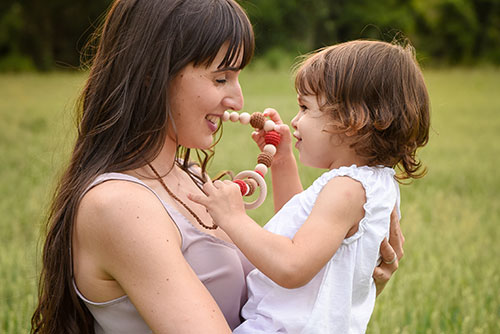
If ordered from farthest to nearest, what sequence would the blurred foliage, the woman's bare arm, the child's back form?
the blurred foliage, the child's back, the woman's bare arm

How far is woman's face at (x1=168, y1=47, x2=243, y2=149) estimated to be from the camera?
2115mm

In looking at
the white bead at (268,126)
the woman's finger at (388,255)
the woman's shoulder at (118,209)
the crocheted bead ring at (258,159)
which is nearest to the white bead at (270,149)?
the crocheted bead ring at (258,159)

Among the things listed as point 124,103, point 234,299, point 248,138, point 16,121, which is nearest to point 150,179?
point 124,103

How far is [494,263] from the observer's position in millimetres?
4961

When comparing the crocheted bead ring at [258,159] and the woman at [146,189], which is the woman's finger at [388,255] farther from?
the crocheted bead ring at [258,159]

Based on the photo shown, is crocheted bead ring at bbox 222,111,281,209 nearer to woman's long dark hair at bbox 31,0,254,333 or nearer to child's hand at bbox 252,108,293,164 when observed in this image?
child's hand at bbox 252,108,293,164

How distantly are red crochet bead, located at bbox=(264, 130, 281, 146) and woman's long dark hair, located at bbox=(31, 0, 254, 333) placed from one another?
56cm

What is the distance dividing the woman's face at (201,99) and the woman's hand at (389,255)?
77 centimetres

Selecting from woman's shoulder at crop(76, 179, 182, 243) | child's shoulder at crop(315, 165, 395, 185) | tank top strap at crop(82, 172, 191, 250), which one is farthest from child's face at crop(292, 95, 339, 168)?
woman's shoulder at crop(76, 179, 182, 243)

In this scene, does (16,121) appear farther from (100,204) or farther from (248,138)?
(100,204)

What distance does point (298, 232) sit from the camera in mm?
2020

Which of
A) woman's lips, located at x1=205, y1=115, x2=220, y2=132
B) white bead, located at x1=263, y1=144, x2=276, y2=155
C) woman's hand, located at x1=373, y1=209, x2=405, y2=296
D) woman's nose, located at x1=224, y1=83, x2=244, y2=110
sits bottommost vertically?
woman's hand, located at x1=373, y1=209, x2=405, y2=296

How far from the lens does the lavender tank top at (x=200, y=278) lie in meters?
1.98

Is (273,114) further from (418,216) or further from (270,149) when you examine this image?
(418,216)
